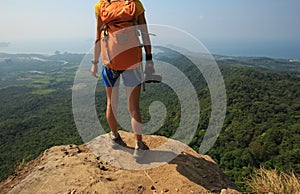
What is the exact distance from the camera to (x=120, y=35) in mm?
2980

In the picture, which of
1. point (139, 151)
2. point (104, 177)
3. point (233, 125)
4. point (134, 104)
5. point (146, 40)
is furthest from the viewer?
point (233, 125)

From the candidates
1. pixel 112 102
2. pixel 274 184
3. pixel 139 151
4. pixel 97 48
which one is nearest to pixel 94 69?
pixel 97 48

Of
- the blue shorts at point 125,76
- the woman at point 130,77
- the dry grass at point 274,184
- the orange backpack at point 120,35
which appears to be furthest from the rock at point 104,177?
the orange backpack at point 120,35

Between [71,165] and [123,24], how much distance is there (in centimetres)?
192

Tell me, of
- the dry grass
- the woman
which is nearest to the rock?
the dry grass

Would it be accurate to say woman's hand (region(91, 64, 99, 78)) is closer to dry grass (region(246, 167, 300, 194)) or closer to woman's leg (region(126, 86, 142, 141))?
woman's leg (region(126, 86, 142, 141))

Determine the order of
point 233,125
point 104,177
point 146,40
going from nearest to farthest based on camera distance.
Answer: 1. point 104,177
2. point 146,40
3. point 233,125

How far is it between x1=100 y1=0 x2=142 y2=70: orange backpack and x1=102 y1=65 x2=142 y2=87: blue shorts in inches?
2.9

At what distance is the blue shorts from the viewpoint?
3129 millimetres

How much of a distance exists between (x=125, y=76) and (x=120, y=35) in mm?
522

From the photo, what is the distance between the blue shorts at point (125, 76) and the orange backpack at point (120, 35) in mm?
74

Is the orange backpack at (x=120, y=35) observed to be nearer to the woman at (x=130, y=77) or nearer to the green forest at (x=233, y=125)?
the woman at (x=130, y=77)

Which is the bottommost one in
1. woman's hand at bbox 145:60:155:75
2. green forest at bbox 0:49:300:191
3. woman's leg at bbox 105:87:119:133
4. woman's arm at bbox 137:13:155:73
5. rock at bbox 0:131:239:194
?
green forest at bbox 0:49:300:191

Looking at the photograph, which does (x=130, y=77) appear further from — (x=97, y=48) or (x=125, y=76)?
(x=97, y=48)
